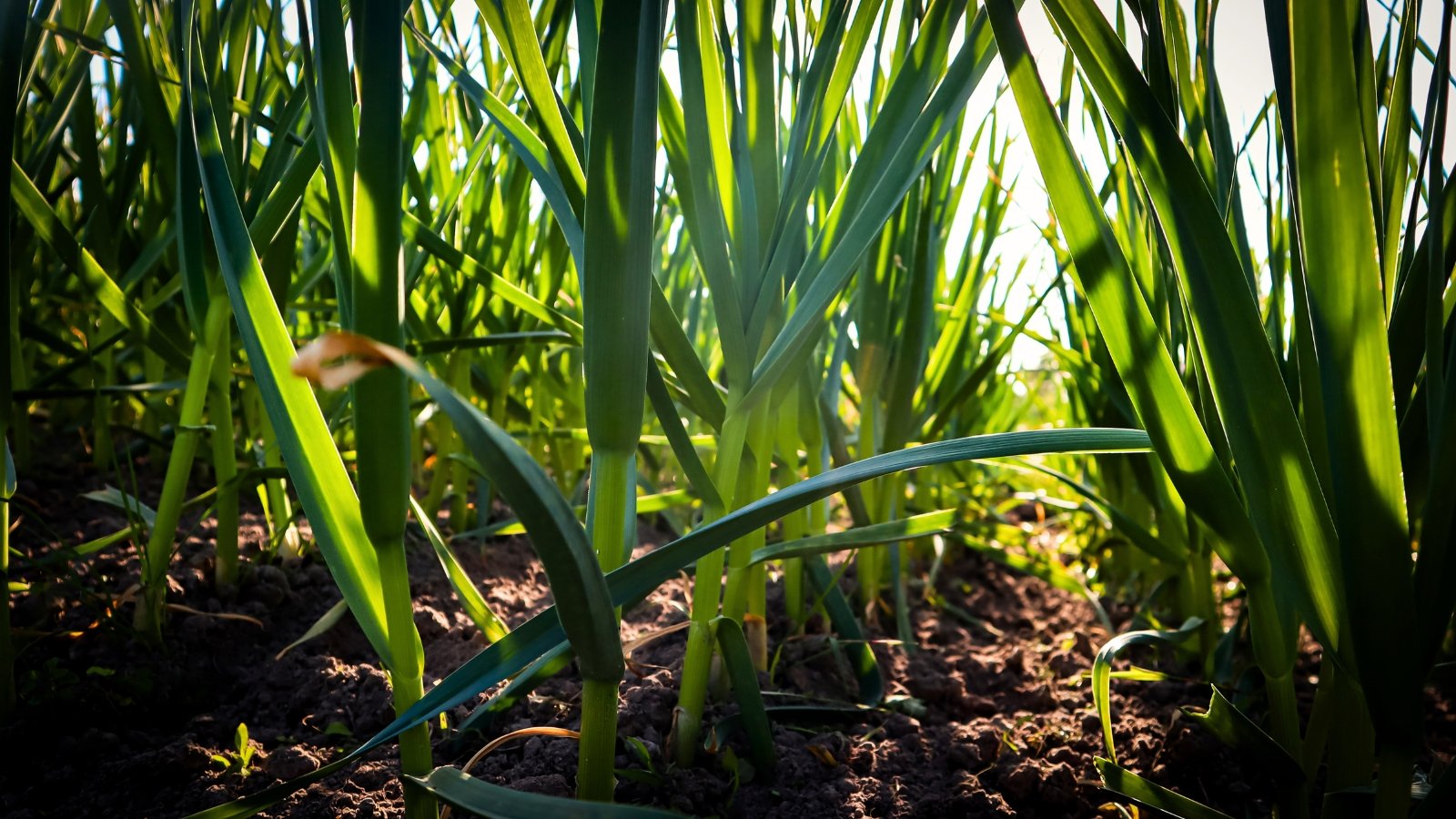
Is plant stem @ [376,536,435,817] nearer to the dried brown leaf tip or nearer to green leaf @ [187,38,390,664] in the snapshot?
green leaf @ [187,38,390,664]

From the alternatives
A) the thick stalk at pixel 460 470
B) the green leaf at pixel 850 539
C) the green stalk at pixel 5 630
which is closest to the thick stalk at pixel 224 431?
the green stalk at pixel 5 630

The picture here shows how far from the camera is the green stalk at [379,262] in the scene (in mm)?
420

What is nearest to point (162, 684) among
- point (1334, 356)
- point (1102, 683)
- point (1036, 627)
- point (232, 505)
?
point (232, 505)

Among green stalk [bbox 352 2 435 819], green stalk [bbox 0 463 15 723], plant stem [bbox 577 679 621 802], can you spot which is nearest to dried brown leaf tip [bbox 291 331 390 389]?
green stalk [bbox 352 2 435 819]

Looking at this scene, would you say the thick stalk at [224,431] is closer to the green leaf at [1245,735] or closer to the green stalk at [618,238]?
the green stalk at [618,238]

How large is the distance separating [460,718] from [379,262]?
1.64ft

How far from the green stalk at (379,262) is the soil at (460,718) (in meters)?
0.30

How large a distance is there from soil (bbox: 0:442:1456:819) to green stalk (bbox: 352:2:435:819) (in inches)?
12.0

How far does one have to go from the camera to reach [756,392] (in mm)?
621

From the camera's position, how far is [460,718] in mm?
774

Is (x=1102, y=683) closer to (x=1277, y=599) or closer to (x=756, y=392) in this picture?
→ (x=1277, y=599)

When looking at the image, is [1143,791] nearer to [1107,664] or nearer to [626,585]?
[1107,664]

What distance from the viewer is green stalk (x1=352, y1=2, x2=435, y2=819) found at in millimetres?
420

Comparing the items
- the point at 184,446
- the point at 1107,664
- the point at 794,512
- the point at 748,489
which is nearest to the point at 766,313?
the point at 748,489
